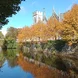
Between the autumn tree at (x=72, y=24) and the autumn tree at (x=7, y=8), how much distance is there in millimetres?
30837

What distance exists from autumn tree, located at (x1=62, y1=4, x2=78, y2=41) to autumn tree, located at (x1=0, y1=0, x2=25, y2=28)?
3084 cm

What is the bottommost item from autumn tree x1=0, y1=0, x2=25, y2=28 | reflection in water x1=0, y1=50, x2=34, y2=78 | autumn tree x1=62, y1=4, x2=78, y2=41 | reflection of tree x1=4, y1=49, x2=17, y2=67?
reflection in water x1=0, y1=50, x2=34, y2=78

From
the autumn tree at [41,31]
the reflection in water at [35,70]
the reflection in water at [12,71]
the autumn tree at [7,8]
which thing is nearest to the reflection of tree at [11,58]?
the reflection in water at [12,71]

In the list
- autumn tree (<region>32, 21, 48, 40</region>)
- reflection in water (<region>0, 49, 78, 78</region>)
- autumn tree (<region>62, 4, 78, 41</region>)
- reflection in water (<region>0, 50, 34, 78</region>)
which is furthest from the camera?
autumn tree (<region>32, 21, 48, 40</region>)

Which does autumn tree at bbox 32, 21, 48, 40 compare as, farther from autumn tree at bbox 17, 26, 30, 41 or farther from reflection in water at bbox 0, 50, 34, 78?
reflection in water at bbox 0, 50, 34, 78

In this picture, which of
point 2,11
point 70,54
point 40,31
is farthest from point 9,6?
point 40,31

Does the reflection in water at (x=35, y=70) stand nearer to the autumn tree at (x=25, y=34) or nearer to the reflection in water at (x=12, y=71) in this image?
the reflection in water at (x=12, y=71)

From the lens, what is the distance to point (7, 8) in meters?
11.8

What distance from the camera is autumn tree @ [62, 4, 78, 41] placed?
42812 millimetres

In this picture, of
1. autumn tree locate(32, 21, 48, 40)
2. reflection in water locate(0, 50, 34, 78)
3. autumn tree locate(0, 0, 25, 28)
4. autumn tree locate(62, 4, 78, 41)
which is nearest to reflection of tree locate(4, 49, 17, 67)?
reflection in water locate(0, 50, 34, 78)

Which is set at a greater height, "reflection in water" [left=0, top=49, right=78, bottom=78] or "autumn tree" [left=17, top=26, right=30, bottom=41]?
"autumn tree" [left=17, top=26, right=30, bottom=41]

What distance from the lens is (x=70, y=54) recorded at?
46531 mm

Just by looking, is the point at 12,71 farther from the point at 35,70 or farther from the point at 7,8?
the point at 7,8

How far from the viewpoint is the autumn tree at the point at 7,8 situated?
1082cm
